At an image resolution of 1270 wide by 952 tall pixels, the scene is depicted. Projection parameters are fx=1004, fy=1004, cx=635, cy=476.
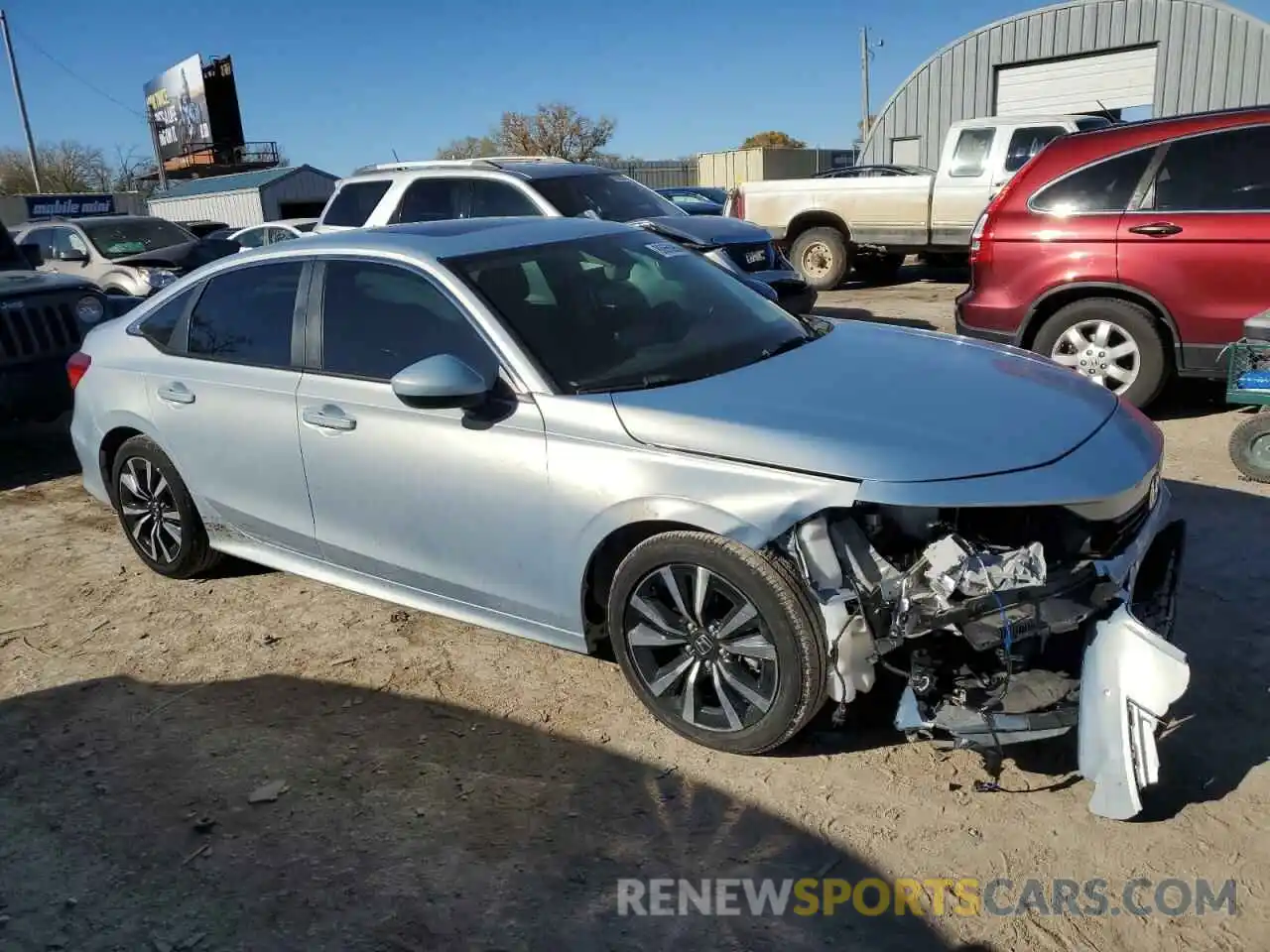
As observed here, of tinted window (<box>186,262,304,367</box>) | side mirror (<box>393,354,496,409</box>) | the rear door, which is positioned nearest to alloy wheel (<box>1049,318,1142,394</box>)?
the rear door

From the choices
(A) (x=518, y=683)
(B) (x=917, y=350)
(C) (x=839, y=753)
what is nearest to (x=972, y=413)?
(B) (x=917, y=350)

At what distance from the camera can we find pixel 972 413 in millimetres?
3137

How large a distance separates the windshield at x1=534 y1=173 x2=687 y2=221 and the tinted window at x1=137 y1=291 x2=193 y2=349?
4.35m

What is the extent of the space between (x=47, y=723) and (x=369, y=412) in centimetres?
168

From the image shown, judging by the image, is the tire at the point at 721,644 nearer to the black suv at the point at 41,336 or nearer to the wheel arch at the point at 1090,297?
the wheel arch at the point at 1090,297

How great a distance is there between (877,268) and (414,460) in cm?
1302

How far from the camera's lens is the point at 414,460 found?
3695 mm

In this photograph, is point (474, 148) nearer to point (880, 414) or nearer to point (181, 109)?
point (181, 109)

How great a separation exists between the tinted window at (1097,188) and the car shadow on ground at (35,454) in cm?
714

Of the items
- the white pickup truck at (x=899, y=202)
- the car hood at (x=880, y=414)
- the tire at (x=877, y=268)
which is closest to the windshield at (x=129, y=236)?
the white pickup truck at (x=899, y=202)

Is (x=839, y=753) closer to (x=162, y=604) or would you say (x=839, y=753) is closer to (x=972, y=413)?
(x=972, y=413)

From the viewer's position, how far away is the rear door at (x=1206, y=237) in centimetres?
590

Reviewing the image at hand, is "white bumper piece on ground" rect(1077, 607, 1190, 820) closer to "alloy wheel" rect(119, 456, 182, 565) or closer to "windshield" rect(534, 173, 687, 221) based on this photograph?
"alloy wheel" rect(119, 456, 182, 565)

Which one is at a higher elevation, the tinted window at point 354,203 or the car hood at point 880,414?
the tinted window at point 354,203
